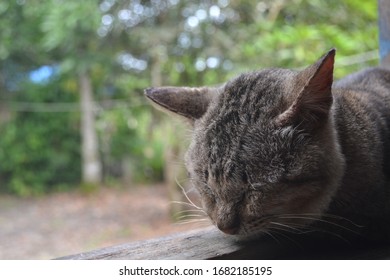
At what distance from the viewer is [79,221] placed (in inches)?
128

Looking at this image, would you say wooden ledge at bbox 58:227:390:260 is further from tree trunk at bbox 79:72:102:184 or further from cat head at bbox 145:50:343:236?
tree trunk at bbox 79:72:102:184

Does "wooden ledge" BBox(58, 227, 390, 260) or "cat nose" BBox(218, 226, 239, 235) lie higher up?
"cat nose" BBox(218, 226, 239, 235)

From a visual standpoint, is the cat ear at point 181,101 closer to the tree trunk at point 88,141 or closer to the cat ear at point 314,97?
the cat ear at point 314,97

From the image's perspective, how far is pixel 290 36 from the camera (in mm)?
1590

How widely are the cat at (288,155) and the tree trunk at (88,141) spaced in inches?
116

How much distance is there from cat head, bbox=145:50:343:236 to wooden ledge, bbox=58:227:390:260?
4 cm

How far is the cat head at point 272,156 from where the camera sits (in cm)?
57

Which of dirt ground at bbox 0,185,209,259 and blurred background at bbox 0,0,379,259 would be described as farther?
dirt ground at bbox 0,185,209,259

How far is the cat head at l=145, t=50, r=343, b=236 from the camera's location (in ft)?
1.88

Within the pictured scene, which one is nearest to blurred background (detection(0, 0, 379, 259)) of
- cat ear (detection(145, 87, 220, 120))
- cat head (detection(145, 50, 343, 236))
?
cat ear (detection(145, 87, 220, 120))
